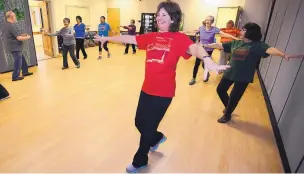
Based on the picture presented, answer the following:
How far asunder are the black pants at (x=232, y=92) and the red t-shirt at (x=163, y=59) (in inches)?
60.8

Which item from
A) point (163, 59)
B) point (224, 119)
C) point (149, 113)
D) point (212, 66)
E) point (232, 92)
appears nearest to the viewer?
point (212, 66)

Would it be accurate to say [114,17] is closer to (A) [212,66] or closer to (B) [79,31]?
(B) [79,31]

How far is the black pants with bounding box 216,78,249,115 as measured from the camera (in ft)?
8.95

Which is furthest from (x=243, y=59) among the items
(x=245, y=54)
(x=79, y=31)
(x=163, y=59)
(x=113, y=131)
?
(x=79, y=31)

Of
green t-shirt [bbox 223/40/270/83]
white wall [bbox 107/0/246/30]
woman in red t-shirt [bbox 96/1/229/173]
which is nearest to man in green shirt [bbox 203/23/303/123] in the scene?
green t-shirt [bbox 223/40/270/83]

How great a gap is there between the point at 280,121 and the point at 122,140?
7.13 ft

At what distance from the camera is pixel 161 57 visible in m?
1.47

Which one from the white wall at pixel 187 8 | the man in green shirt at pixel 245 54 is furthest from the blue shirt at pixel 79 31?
the white wall at pixel 187 8

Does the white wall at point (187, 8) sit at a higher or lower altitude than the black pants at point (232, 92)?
higher

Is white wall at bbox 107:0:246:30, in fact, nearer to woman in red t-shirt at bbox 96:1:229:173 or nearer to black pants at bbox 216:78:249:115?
black pants at bbox 216:78:249:115

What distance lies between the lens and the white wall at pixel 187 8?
929 cm

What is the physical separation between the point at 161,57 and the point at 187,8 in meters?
9.38

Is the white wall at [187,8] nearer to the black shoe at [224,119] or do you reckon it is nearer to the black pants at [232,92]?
the black pants at [232,92]

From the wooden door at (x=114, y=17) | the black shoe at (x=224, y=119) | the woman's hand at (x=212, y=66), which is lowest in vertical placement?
the black shoe at (x=224, y=119)
